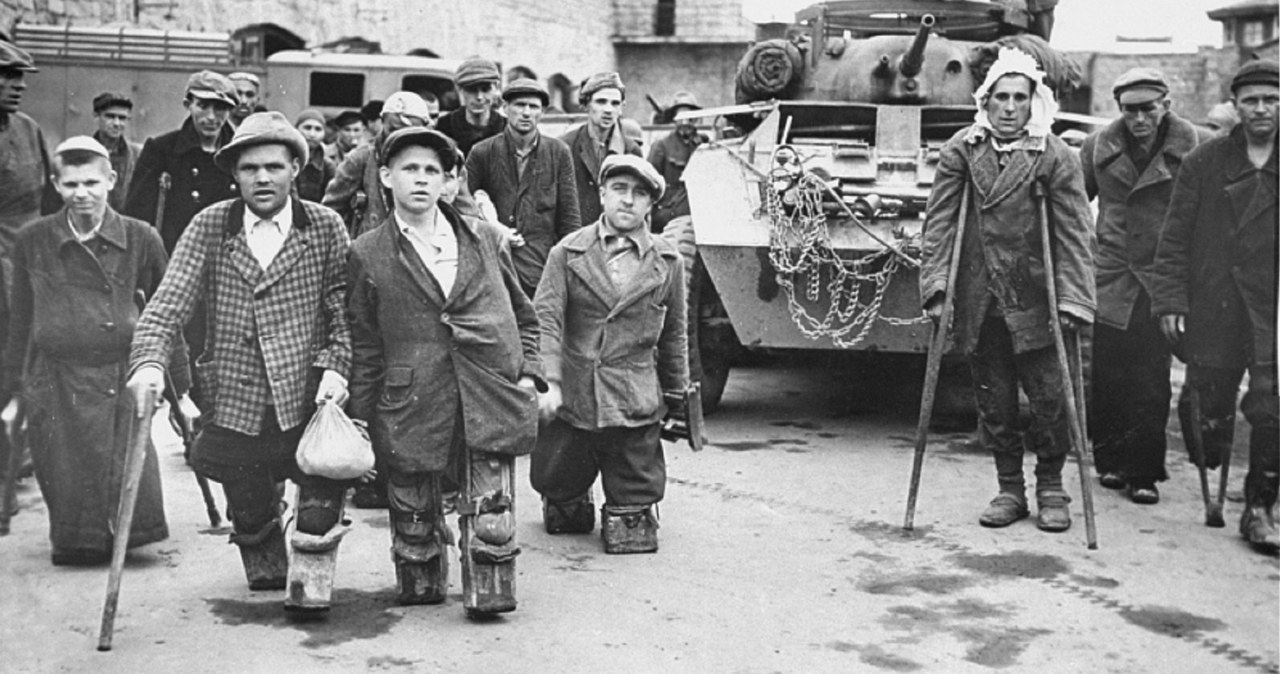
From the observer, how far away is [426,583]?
5195 millimetres

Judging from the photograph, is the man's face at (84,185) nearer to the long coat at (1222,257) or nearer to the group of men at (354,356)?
the group of men at (354,356)

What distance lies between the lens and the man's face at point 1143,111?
7.08m

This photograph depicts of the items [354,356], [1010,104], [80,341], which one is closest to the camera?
[354,356]

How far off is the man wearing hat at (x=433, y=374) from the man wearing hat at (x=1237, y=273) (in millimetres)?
2854

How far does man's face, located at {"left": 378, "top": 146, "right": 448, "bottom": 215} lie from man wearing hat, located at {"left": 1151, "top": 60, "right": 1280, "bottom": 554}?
3.08m

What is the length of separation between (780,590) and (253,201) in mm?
2169

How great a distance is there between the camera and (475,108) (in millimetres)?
7961

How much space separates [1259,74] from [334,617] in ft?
12.8

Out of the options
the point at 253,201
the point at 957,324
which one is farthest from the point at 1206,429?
the point at 253,201

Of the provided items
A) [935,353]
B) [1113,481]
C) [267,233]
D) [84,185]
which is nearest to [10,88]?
[84,185]

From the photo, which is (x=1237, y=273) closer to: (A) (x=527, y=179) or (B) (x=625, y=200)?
(B) (x=625, y=200)

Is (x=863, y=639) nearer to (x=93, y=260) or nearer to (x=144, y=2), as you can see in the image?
(x=93, y=260)

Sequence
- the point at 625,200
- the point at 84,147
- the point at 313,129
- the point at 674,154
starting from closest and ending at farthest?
the point at 84,147
the point at 625,200
the point at 313,129
the point at 674,154

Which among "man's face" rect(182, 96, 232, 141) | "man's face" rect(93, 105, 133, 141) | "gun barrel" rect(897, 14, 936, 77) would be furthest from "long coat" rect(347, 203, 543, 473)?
"man's face" rect(93, 105, 133, 141)
